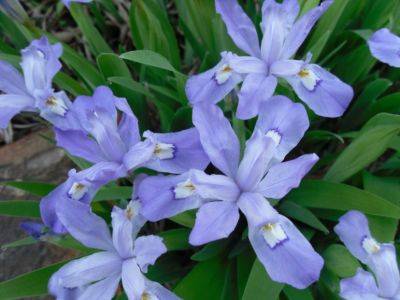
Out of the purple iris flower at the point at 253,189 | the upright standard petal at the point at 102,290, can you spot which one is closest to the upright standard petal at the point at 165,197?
the purple iris flower at the point at 253,189

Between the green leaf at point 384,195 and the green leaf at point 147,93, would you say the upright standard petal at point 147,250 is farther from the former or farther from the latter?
the green leaf at point 384,195

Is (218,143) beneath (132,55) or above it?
beneath

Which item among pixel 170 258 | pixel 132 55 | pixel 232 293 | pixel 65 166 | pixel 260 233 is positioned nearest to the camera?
pixel 260 233

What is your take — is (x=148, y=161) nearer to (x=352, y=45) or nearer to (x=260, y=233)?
(x=260, y=233)

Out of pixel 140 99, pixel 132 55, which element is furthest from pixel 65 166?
pixel 132 55

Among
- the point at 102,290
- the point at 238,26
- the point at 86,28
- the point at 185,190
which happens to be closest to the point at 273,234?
the point at 185,190

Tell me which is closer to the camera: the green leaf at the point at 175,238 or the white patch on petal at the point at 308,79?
the white patch on petal at the point at 308,79
